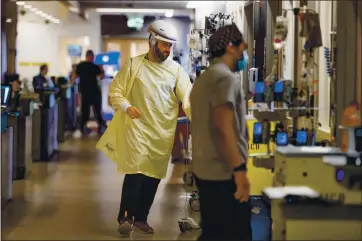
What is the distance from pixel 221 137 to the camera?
3.09 metres

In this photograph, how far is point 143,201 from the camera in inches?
220

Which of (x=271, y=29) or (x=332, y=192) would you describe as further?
(x=271, y=29)

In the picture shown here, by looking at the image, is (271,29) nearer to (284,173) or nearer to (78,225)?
(284,173)

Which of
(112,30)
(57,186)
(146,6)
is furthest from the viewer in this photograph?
(112,30)

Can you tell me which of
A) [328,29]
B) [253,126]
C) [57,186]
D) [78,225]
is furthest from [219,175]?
[57,186]

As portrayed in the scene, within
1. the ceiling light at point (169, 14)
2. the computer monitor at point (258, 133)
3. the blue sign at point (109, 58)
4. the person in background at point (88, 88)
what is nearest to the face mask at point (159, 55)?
the computer monitor at point (258, 133)

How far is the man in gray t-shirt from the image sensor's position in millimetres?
3080

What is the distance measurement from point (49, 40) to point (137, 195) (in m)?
13.9

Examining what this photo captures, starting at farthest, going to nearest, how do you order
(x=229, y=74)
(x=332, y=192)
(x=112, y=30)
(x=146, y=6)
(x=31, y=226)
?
(x=112, y=30) → (x=146, y=6) → (x=31, y=226) → (x=229, y=74) → (x=332, y=192)

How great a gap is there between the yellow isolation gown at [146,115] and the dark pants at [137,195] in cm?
9

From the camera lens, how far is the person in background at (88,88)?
1244 cm

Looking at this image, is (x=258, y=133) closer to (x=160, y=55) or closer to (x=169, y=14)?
(x=160, y=55)

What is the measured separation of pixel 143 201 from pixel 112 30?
13977 mm

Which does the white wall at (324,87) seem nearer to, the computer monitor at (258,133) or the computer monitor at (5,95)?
the computer monitor at (258,133)
